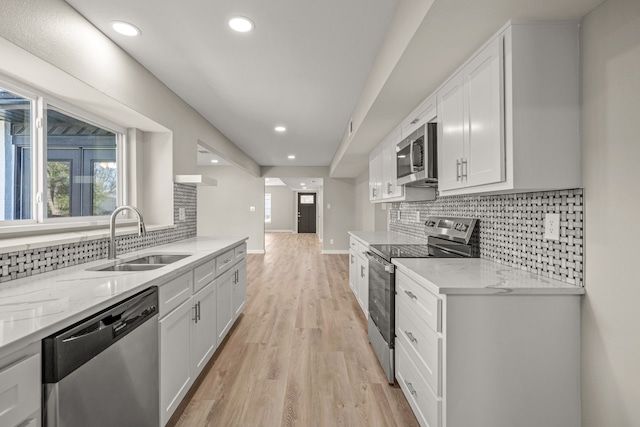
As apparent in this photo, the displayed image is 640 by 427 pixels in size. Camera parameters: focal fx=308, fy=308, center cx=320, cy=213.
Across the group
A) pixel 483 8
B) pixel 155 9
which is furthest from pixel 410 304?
pixel 155 9

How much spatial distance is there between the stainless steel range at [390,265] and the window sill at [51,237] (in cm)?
188

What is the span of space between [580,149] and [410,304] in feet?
3.63

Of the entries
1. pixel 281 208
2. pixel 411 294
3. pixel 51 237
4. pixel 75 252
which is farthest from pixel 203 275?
pixel 281 208

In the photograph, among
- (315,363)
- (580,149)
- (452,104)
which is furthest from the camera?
(315,363)

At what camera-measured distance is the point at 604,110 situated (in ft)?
4.09

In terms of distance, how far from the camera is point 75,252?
1834mm

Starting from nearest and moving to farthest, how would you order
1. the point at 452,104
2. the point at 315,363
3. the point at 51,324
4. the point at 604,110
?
the point at 51,324
the point at 604,110
the point at 452,104
the point at 315,363

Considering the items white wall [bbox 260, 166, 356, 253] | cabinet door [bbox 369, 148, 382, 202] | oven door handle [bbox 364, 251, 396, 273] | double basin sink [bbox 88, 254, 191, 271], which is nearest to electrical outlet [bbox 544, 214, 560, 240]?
oven door handle [bbox 364, 251, 396, 273]

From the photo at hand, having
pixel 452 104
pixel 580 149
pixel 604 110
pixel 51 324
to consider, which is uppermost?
pixel 452 104

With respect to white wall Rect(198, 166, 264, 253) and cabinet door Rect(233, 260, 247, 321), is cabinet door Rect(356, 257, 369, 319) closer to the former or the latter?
cabinet door Rect(233, 260, 247, 321)

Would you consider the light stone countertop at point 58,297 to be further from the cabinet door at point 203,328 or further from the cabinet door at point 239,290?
the cabinet door at point 239,290

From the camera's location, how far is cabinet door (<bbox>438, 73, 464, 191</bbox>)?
5.92ft

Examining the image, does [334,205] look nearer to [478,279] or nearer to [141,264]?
[141,264]

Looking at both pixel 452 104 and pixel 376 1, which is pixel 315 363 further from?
pixel 376 1
